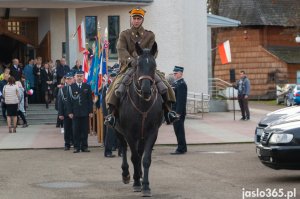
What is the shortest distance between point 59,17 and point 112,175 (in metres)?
20.2

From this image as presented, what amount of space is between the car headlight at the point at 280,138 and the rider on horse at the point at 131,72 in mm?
1640

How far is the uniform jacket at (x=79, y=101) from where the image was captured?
2075 cm

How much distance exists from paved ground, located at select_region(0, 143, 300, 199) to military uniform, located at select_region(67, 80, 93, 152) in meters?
0.53

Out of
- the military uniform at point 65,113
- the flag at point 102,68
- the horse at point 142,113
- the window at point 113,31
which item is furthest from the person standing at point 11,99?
the horse at point 142,113

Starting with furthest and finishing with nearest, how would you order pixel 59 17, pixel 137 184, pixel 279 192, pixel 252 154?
pixel 59 17
pixel 252 154
pixel 137 184
pixel 279 192

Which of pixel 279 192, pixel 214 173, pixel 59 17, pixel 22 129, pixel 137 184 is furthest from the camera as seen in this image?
pixel 59 17

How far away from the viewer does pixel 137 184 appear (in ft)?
42.1

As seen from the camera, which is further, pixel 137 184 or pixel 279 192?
pixel 137 184

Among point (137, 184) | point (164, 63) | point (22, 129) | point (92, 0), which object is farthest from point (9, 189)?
point (164, 63)

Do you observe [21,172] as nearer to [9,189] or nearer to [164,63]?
[9,189]

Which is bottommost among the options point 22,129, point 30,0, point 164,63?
point 22,129

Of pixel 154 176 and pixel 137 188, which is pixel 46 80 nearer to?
pixel 154 176

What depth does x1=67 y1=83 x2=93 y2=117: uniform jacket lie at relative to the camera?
2075cm

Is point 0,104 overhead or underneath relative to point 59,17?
underneath
